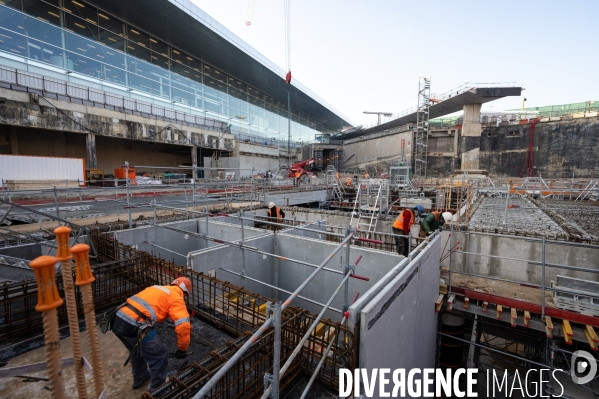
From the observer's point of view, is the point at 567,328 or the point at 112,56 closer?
the point at 567,328

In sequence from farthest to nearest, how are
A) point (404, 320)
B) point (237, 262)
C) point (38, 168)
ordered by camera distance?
point (38, 168)
point (237, 262)
point (404, 320)

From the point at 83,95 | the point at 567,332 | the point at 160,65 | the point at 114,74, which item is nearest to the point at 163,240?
the point at 567,332

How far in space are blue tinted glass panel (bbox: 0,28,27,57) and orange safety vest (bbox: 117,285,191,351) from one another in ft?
86.3

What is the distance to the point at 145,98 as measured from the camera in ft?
91.2

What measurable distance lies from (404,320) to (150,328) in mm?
3731

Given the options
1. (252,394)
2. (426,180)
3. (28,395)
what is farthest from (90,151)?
(426,180)

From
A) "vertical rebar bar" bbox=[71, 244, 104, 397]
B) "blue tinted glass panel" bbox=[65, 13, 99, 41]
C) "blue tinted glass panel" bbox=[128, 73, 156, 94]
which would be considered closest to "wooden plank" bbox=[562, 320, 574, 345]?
"vertical rebar bar" bbox=[71, 244, 104, 397]

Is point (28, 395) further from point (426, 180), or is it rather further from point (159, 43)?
point (159, 43)

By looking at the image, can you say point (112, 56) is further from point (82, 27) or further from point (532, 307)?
point (532, 307)

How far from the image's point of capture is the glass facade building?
1995 centimetres

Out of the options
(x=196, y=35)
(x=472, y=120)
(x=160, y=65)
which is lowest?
(x=472, y=120)

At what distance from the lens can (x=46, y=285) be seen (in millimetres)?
1401

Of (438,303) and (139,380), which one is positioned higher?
(139,380)

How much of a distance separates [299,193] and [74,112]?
17457 millimetres
